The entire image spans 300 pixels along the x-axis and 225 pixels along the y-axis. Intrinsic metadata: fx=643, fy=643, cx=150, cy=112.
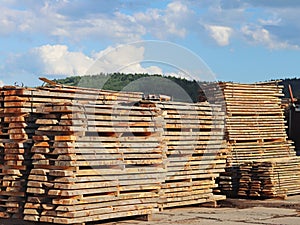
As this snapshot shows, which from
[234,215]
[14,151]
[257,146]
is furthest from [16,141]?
[257,146]

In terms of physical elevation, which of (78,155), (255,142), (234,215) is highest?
(255,142)

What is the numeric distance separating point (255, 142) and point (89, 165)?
845 centimetres

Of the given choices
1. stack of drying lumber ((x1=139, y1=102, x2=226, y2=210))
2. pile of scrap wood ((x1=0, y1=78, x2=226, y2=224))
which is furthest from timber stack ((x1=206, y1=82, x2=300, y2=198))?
pile of scrap wood ((x1=0, y1=78, x2=226, y2=224))

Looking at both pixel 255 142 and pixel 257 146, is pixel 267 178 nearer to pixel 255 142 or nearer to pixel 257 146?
pixel 257 146

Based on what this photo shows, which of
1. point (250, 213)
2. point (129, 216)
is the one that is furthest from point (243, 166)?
point (129, 216)

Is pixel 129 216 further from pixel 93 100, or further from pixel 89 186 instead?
pixel 93 100

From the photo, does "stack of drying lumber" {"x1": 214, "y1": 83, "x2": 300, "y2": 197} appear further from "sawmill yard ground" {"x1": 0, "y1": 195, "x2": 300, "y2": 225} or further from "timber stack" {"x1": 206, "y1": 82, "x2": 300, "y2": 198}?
"sawmill yard ground" {"x1": 0, "y1": 195, "x2": 300, "y2": 225}

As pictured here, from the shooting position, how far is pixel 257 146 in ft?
61.7

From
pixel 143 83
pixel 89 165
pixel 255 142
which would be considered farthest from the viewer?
pixel 255 142

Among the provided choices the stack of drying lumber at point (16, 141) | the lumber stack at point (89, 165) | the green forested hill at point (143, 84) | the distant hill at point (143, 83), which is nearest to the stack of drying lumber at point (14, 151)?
the stack of drying lumber at point (16, 141)

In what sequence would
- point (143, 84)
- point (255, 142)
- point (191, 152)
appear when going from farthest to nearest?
1. point (255, 142)
2. point (143, 84)
3. point (191, 152)

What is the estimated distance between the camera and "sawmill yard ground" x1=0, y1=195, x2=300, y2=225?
13.0m

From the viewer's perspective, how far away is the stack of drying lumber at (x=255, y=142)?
17.2m

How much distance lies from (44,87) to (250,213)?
543cm
